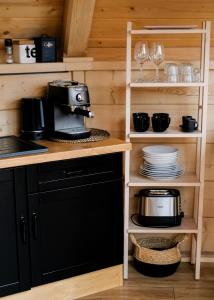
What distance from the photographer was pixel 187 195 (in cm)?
321

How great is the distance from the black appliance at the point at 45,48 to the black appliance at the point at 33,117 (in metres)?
0.26

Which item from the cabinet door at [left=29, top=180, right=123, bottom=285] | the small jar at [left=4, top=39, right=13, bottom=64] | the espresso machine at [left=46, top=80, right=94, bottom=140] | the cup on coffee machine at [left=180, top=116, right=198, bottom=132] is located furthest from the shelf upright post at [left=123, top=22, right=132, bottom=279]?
Answer: the small jar at [left=4, top=39, right=13, bottom=64]

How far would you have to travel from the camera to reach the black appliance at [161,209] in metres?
2.97

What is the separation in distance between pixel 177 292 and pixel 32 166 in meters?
1.18

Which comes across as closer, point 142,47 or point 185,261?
point 142,47

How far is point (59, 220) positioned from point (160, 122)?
2.68 ft

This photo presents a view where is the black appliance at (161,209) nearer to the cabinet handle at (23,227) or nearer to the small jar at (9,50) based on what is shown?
the cabinet handle at (23,227)

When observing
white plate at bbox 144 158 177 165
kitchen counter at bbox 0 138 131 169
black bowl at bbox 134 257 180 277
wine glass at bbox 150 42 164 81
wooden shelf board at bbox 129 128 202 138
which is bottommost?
black bowl at bbox 134 257 180 277

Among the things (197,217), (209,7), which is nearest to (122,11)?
(209,7)

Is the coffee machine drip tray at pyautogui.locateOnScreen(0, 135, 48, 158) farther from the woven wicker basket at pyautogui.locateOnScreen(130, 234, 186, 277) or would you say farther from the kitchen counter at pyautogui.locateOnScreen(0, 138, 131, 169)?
the woven wicker basket at pyautogui.locateOnScreen(130, 234, 186, 277)

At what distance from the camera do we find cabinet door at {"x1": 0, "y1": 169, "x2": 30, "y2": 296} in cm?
245

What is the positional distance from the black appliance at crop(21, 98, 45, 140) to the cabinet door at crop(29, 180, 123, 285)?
1.46 feet

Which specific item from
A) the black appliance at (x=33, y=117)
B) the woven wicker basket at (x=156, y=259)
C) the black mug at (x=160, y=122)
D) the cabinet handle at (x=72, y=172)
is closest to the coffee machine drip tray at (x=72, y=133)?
the black appliance at (x=33, y=117)

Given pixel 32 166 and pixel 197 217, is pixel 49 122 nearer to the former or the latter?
pixel 32 166
